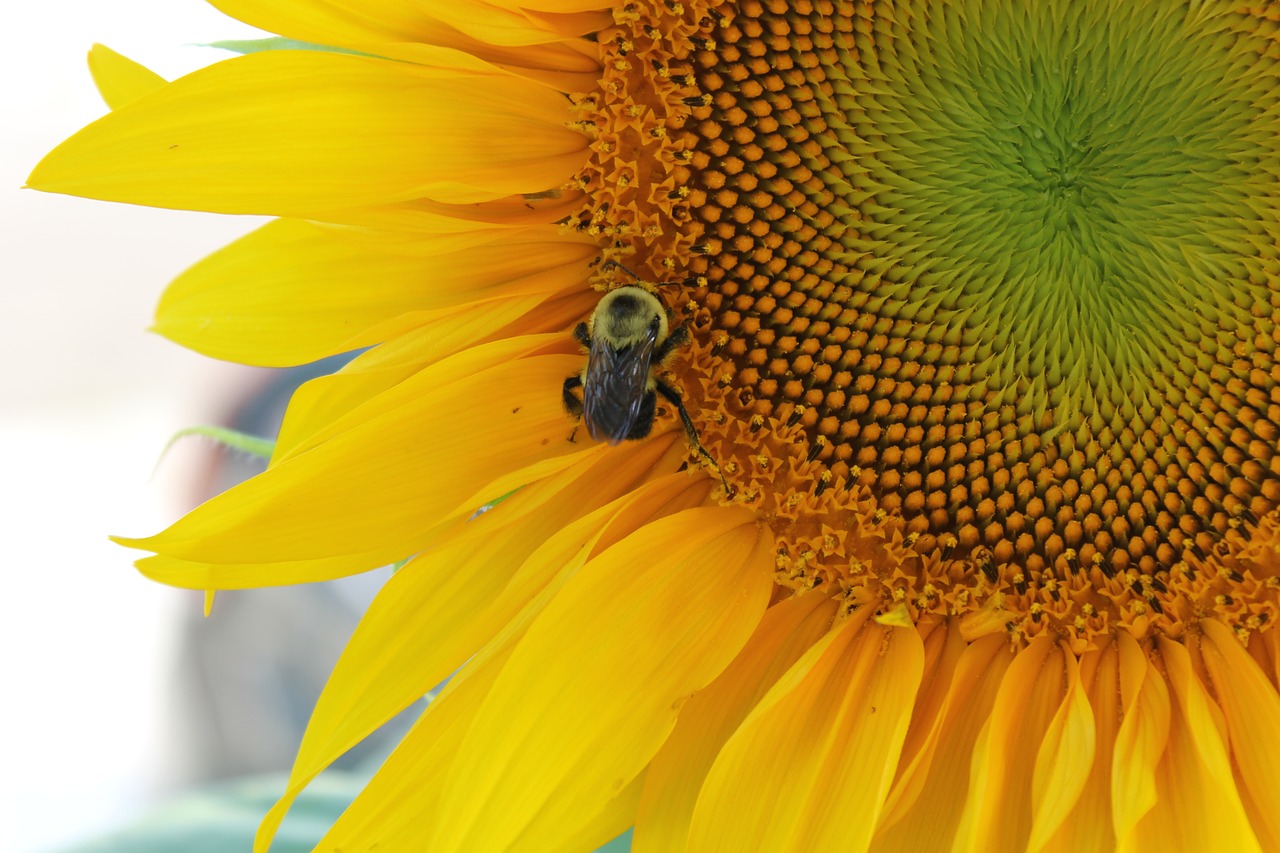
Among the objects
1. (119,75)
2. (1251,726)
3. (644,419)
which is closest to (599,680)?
(644,419)

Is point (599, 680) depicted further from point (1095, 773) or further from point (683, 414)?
point (1095, 773)

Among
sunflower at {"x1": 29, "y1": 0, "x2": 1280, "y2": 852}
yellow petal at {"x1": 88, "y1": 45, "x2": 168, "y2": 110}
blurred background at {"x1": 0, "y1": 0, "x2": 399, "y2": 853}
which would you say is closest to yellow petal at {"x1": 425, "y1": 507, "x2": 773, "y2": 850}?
sunflower at {"x1": 29, "y1": 0, "x2": 1280, "y2": 852}

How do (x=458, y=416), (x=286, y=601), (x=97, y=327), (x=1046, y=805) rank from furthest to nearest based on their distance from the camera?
(x=97, y=327) → (x=286, y=601) → (x=458, y=416) → (x=1046, y=805)

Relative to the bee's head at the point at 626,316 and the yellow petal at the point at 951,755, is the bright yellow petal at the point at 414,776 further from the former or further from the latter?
the yellow petal at the point at 951,755

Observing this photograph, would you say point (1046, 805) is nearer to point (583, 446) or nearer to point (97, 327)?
point (583, 446)

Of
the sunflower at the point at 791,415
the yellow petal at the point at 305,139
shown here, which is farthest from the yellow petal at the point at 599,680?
the yellow petal at the point at 305,139

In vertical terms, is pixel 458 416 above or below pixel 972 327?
below

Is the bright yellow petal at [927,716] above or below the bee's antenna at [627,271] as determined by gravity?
below

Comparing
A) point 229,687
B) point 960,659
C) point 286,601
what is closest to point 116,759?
point 229,687
